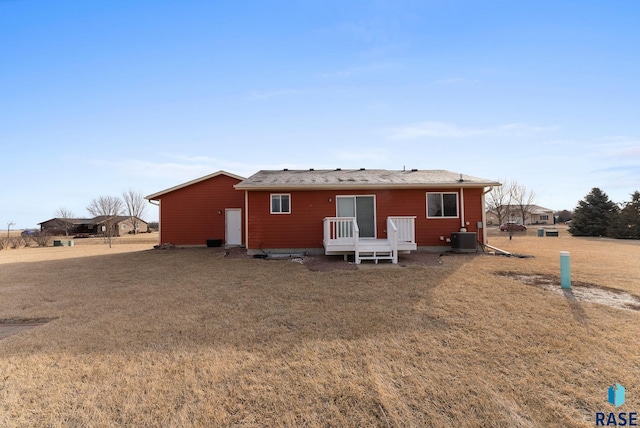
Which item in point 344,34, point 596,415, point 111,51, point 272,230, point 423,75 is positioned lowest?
point 596,415

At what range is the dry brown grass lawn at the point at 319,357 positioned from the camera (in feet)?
8.01

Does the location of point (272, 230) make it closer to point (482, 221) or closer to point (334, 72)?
point (334, 72)

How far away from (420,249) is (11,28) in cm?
1600

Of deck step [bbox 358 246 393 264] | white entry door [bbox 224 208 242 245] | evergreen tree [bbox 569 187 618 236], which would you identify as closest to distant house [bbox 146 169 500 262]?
deck step [bbox 358 246 393 264]

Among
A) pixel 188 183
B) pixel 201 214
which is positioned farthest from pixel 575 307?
pixel 188 183

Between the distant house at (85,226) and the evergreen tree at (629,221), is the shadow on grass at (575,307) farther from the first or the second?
the distant house at (85,226)

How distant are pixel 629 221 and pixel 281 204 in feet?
89.4

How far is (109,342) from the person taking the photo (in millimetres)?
3746

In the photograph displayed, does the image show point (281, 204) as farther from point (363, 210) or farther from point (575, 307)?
point (575, 307)

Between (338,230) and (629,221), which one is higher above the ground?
(338,230)

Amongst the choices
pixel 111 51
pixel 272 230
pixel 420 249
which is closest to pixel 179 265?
pixel 272 230

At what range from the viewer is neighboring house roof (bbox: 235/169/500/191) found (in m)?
10.5

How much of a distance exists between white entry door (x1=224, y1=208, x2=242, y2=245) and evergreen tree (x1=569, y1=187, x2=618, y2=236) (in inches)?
1150

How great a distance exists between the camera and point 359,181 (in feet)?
35.9
